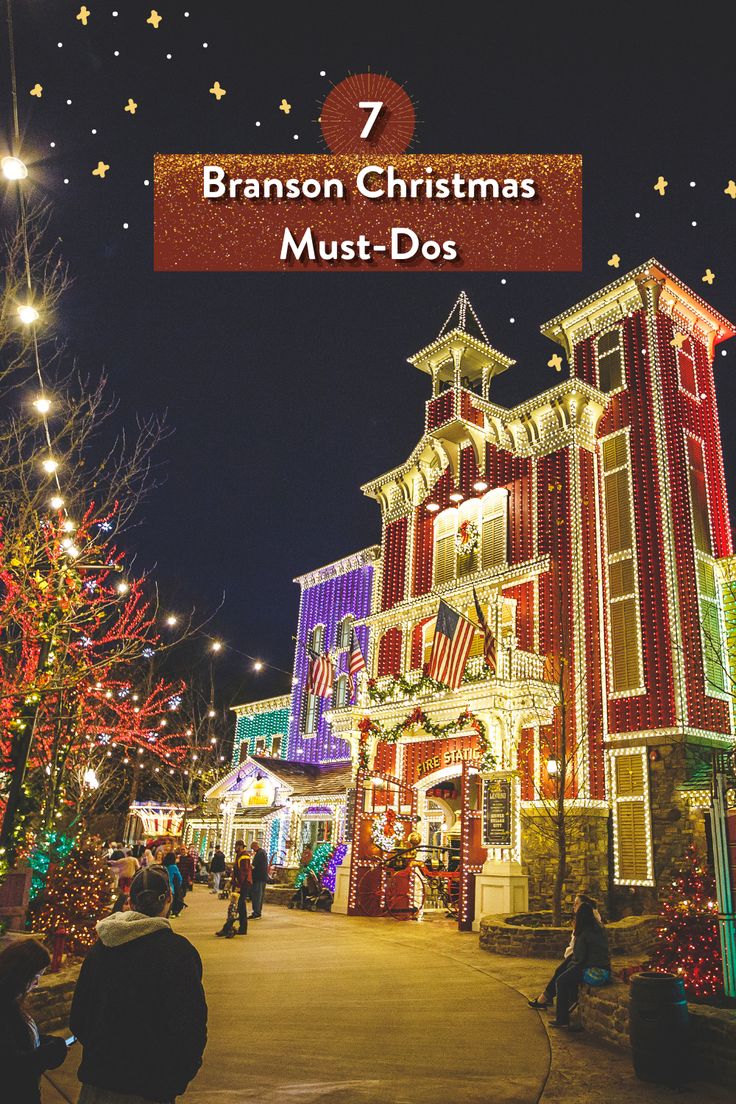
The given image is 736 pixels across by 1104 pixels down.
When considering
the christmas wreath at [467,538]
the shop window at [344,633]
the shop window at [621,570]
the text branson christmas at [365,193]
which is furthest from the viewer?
the shop window at [344,633]

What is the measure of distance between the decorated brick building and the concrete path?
5035mm

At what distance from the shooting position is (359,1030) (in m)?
7.91

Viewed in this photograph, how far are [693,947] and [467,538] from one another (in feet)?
51.1

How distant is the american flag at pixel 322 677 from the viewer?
23031 mm

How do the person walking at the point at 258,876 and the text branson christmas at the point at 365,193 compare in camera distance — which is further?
the person walking at the point at 258,876

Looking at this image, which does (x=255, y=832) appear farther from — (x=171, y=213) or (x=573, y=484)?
(x=171, y=213)

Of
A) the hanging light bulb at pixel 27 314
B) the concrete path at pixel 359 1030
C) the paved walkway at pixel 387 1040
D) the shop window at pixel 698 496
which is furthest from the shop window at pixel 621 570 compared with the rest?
the hanging light bulb at pixel 27 314

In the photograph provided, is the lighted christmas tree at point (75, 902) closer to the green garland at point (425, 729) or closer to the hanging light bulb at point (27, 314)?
the hanging light bulb at point (27, 314)

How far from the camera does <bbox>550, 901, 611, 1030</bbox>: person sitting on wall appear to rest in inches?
334

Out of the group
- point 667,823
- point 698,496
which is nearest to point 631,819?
point 667,823

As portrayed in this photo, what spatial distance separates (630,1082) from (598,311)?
64.5 feet

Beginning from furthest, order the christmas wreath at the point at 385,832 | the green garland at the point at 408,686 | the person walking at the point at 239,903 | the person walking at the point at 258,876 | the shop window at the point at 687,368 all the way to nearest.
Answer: the shop window at the point at 687,368 → the christmas wreath at the point at 385,832 → the green garland at the point at 408,686 → the person walking at the point at 258,876 → the person walking at the point at 239,903

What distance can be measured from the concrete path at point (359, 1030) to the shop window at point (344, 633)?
56.3 ft

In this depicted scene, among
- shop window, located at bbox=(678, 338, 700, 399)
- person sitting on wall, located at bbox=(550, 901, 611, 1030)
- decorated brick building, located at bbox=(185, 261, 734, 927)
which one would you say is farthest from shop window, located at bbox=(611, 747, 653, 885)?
shop window, located at bbox=(678, 338, 700, 399)
